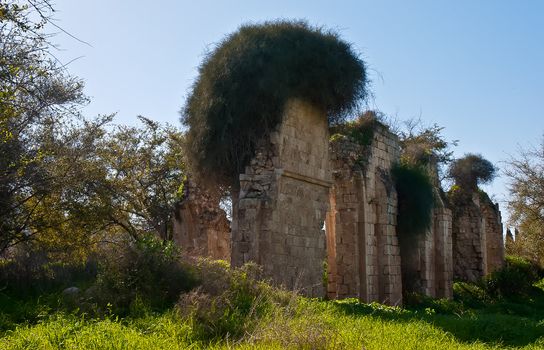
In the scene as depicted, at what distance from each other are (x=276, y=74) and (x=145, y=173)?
980 centimetres

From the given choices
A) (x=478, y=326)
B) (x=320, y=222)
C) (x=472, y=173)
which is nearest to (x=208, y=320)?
(x=478, y=326)

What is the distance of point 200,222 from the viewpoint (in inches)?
585

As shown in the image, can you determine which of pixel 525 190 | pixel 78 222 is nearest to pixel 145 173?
pixel 78 222

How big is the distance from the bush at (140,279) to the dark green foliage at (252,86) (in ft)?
11.1

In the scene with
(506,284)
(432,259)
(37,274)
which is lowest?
(506,284)

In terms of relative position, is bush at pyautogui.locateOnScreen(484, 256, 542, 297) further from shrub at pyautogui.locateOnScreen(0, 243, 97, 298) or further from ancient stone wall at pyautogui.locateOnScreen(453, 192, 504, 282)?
shrub at pyautogui.locateOnScreen(0, 243, 97, 298)

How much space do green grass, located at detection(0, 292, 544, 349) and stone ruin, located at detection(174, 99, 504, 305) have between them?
212 centimetres

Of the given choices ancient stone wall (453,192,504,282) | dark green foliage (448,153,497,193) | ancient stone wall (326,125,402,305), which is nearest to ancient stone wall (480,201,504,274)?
dark green foliage (448,153,497,193)

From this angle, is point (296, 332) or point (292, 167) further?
point (292, 167)

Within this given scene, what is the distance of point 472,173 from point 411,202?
7931 mm

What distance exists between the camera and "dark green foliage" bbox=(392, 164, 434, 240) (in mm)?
17078

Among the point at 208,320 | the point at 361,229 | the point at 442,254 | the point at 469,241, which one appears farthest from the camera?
the point at 469,241

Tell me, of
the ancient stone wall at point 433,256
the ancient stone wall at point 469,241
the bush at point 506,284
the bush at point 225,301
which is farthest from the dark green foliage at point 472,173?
the bush at point 225,301

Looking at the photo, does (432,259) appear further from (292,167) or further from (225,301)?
(225,301)
